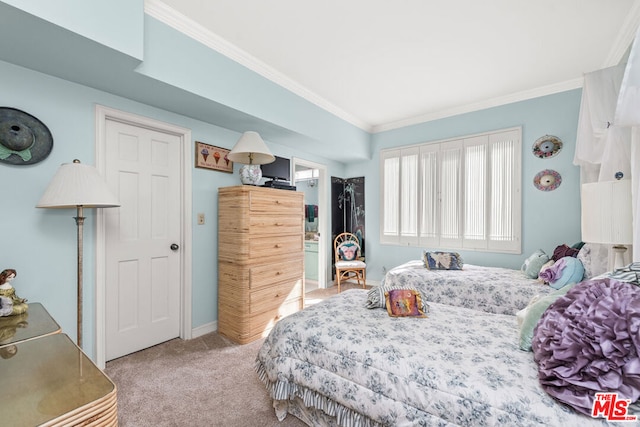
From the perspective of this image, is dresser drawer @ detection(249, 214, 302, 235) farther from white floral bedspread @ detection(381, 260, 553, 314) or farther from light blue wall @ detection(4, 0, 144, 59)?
light blue wall @ detection(4, 0, 144, 59)

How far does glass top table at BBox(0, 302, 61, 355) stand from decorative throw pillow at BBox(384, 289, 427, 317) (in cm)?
181

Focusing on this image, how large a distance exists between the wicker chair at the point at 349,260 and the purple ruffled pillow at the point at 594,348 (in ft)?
11.0

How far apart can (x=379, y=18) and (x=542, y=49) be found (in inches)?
65.4

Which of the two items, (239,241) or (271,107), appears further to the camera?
(271,107)

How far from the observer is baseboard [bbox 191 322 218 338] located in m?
2.83

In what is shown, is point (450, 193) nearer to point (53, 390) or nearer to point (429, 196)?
point (429, 196)

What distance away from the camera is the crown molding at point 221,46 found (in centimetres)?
205

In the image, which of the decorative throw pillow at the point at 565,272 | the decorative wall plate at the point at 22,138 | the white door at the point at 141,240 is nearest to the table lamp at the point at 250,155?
the white door at the point at 141,240

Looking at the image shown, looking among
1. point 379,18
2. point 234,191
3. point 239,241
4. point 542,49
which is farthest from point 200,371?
point 542,49

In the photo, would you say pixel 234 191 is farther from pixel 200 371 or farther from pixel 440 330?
pixel 440 330

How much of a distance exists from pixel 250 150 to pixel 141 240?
1.30m

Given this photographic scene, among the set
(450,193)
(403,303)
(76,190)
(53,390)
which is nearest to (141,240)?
(76,190)

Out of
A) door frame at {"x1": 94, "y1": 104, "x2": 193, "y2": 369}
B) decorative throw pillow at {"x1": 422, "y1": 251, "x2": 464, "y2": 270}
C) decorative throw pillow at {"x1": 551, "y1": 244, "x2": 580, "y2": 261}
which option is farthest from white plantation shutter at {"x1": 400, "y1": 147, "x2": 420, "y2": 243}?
door frame at {"x1": 94, "y1": 104, "x2": 193, "y2": 369}

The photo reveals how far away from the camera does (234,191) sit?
9.18 ft
